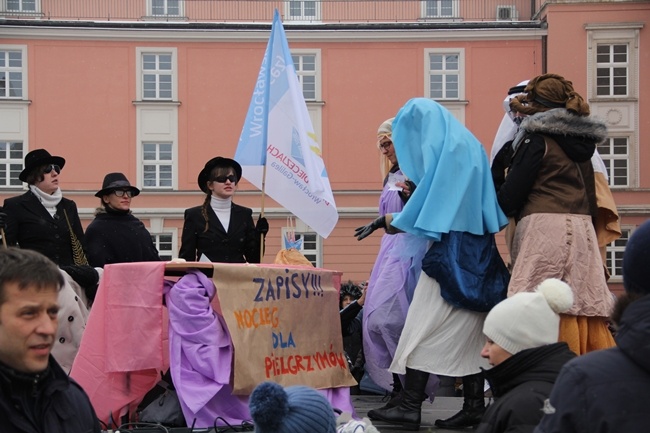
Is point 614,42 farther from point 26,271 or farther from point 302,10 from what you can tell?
point 26,271

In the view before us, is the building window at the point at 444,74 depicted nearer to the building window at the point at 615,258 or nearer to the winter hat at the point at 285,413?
the building window at the point at 615,258

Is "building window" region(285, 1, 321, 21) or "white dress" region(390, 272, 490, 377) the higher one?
"building window" region(285, 1, 321, 21)

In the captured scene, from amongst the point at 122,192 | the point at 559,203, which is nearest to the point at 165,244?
the point at 122,192

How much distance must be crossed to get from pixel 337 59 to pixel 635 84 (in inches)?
429

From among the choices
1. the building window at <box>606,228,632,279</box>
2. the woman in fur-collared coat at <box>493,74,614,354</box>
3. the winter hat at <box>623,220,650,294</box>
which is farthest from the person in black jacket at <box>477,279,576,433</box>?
the building window at <box>606,228,632,279</box>

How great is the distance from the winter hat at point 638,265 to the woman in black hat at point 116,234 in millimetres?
5565

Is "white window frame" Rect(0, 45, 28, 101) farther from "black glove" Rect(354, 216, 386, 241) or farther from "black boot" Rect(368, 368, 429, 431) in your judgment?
"black boot" Rect(368, 368, 429, 431)

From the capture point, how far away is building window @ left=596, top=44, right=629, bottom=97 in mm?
42750

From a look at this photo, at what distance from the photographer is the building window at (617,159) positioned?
42750 millimetres

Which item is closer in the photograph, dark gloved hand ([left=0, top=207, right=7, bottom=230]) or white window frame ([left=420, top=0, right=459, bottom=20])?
dark gloved hand ([left=0, top=207, right=7, bottom=230])

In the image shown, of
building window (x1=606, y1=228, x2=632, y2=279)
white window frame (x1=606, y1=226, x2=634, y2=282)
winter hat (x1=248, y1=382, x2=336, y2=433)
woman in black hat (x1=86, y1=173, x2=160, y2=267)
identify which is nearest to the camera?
winter hat (x1=248, y1=382, x2=336, y2=433)

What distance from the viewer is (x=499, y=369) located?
395cm

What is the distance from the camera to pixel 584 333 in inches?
250

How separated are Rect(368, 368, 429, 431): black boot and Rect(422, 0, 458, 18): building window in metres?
42.7
